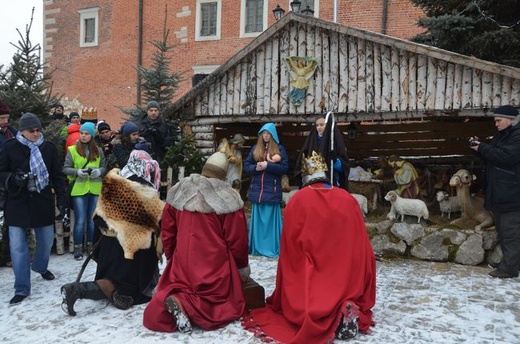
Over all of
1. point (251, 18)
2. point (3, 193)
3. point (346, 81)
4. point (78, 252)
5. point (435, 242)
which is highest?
point (251, 18)

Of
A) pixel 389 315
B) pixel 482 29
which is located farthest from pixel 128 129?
pixel 482 29

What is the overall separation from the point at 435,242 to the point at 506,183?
4.83 ft

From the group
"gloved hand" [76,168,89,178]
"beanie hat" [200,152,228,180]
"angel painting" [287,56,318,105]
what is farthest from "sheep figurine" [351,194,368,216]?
"gloved hand" [76,168,89,178]

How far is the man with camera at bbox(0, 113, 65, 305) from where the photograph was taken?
17.4 ft

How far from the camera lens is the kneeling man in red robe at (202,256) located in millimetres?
4371

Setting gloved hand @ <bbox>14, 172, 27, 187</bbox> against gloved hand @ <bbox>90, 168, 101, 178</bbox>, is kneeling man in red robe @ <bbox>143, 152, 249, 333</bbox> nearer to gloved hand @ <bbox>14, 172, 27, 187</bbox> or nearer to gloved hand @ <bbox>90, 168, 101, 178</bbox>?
gloved hand @ <bbox>14, 172, 27, 187</bbox>

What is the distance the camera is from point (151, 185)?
5.26 m

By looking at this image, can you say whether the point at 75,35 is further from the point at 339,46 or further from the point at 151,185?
the point at 151,185

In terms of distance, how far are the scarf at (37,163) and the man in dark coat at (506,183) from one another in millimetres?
5595

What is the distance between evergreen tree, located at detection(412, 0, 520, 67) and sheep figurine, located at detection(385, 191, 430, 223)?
3.38 m

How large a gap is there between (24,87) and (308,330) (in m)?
6.73

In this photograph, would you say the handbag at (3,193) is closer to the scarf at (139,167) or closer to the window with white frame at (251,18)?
the scarf at (139,167)

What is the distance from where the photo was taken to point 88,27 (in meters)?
24.4

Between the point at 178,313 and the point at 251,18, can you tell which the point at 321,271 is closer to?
the point at 178,313
